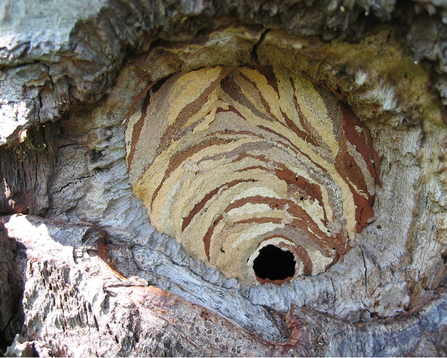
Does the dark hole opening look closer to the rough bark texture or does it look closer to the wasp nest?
the wasp nest

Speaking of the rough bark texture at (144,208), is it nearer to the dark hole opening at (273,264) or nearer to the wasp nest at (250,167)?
the wasp nest at (250,167)

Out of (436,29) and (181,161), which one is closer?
(436,29)

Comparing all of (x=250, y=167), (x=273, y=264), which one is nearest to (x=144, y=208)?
(x=250, y=167)

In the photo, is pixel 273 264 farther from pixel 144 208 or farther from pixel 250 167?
pixel 144 208

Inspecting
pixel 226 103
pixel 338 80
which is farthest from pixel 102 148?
pixel 338 80

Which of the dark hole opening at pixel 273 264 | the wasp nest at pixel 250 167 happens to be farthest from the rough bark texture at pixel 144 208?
the dark hole opening at pixel 273 264

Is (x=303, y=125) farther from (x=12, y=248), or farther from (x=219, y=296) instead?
(x=12, y=248)
